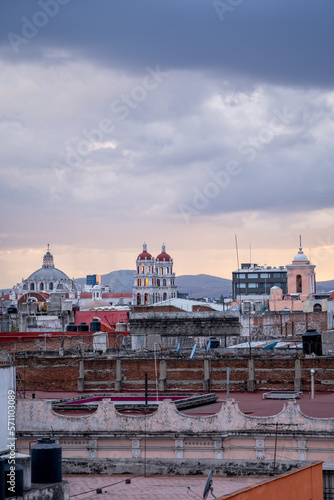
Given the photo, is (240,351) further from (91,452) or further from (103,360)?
(91,452)

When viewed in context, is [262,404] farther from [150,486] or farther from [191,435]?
[150,486]

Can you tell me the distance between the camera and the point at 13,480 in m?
17.7

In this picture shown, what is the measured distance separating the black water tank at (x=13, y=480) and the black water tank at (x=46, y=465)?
1.66 meters

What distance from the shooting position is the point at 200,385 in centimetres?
4341

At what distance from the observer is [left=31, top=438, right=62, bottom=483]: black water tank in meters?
19.7

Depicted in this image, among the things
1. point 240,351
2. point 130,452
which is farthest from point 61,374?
point 130,452

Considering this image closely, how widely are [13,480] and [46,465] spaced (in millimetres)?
2229

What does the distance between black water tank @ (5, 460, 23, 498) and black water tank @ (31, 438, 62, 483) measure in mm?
1659

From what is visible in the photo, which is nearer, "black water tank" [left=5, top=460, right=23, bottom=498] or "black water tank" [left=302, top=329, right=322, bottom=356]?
"black water tank" [left=5, top=460, right=23, bottom=498]

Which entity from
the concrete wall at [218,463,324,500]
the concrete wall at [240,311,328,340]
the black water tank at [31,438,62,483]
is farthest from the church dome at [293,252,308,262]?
the black water tank at [31,438,62,483]

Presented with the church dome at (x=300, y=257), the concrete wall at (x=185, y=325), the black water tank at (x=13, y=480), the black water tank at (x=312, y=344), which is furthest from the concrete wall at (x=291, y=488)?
the church dome at (x=300, y=257)

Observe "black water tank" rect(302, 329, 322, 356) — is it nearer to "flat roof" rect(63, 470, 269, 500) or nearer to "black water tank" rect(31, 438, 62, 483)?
"flat roof" rect(63, 470, 269, 500)

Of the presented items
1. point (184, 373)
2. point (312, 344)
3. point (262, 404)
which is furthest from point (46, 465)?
point (312, 344)

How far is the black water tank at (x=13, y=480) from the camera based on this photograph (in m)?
17.7
